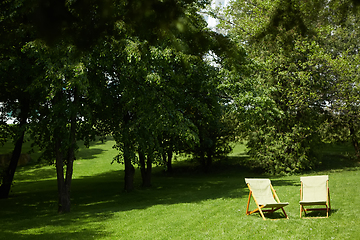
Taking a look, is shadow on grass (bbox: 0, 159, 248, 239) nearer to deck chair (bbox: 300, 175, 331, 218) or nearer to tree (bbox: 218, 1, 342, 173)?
tree (bbox: 218, 1, 342, 173)

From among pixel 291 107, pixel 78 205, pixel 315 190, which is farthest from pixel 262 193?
pixel 291 107

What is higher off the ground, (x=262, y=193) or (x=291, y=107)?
(x=291, y=107)

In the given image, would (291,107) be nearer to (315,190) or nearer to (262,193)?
(315,190)

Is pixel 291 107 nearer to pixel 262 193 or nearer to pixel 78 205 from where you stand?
pixel 262 193

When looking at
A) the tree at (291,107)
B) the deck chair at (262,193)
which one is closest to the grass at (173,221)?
the deck chair at (262,193)

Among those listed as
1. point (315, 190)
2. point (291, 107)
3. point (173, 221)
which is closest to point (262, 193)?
point (315, 190)

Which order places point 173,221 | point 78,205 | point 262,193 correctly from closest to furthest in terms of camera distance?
point 173,221
point 262,193
point 78,205

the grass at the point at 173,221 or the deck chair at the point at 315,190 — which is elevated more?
the deck chair at the point at 315,190

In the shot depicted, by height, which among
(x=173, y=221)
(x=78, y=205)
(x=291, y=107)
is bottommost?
(x=78, y=205)

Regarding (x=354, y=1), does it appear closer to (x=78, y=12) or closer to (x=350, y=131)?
(x=78, y=12)

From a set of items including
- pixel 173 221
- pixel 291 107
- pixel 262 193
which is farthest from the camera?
pixel 291 107

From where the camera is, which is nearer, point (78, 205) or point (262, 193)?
point (262, 193)

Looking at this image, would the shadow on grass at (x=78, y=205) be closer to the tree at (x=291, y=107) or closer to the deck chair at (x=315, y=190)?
the tree at (x=291, y=107)

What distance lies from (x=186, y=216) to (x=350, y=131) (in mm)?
19844
